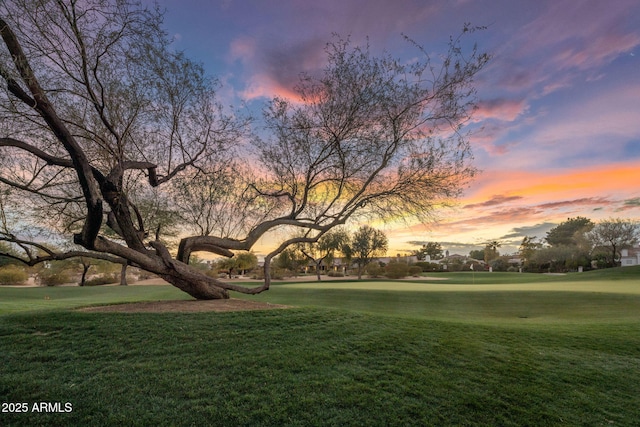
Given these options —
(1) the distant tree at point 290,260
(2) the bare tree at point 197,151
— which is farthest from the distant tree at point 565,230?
(2) the bare tree at point 197,151

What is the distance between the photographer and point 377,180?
42.4 ft

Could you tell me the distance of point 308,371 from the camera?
17.9ft

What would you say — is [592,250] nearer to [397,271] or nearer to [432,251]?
[397,271]

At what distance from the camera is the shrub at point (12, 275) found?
37719 millimetres

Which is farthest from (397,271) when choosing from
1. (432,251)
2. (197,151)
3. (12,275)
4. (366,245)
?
(432,251)

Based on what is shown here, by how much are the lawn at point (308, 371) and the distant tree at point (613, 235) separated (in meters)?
60.7

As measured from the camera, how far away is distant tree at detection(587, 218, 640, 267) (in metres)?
54.9

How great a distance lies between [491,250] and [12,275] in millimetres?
106436

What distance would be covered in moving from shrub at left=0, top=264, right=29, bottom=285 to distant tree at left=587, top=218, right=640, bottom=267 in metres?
83.1

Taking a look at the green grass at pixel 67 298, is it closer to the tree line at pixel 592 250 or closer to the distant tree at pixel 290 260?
the distant tree at pixel 290 260

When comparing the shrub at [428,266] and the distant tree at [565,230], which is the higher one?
the distant tree at [565,230]

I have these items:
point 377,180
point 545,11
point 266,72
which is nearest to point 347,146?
point 377,180

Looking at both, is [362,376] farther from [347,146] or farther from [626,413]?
[347,146]

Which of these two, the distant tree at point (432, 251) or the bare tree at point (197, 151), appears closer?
the bare tree at point (197, 151)
